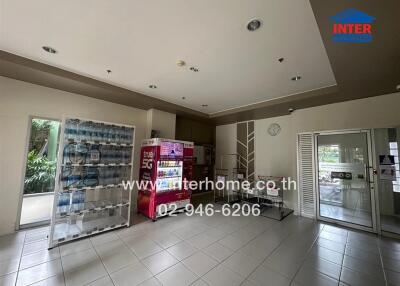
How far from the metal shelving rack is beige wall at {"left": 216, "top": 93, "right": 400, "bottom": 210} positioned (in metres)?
4.10

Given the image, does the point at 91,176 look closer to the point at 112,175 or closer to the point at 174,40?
the point at 112,175

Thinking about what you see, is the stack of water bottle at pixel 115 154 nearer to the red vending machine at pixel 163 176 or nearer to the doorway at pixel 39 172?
the red vending machine at pixel 163 176

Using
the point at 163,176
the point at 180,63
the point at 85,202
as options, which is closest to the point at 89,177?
the point at 85,202

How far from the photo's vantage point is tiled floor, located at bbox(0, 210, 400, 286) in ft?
6.67

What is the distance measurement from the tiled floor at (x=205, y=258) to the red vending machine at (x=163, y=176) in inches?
25.3

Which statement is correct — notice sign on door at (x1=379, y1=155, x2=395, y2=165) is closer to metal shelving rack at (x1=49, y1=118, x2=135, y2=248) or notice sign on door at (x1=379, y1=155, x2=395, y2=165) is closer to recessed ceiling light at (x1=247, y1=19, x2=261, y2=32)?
recessed ceiling light at (x1=247, y1=19, x2=261, y2=32)

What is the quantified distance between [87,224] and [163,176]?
173cm

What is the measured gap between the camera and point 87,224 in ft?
10.7

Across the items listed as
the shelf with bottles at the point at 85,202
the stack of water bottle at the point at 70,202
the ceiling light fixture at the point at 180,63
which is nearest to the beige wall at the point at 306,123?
the ceiling light fixture at the point at 180,63

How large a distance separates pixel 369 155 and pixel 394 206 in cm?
107

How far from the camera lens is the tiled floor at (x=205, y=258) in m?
2.03

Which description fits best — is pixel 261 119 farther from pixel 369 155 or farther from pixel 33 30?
pixel 33 30

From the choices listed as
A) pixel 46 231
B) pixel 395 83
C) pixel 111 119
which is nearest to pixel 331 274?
pixel 395 83

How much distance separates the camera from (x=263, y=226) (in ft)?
11.8
